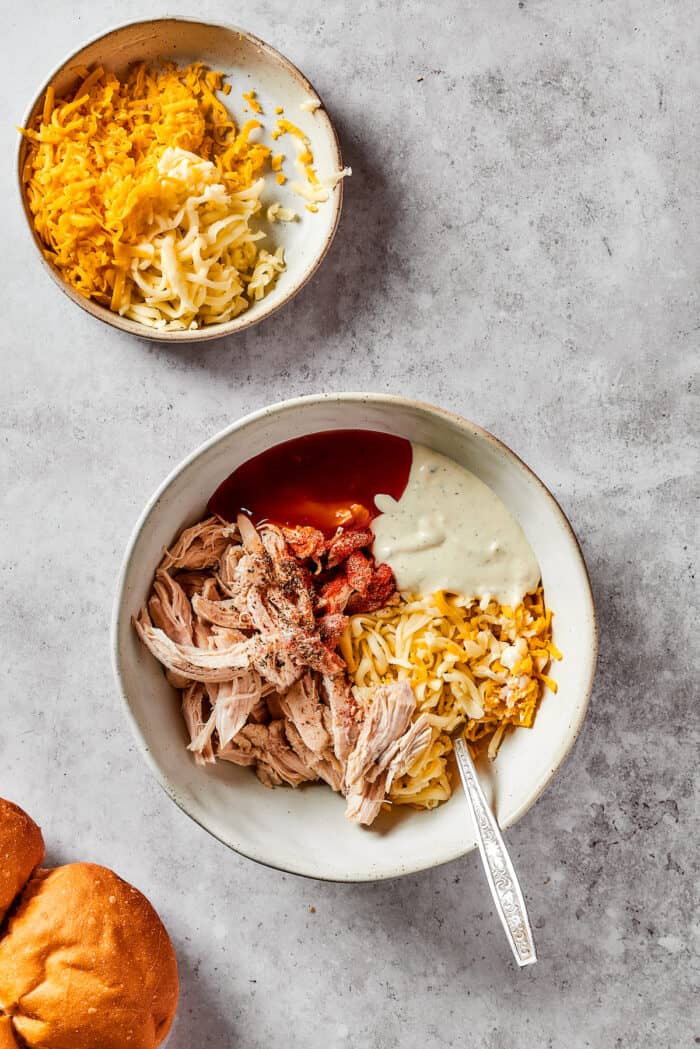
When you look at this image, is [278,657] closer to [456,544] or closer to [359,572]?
→ [359,572]

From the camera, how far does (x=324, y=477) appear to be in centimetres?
239

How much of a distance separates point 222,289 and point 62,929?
1.67 meters

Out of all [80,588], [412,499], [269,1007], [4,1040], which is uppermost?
[412,499]

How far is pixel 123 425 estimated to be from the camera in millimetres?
2635

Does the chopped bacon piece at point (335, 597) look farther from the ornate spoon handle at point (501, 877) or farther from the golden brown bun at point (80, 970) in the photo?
the golden brown bun at point (80, 970)

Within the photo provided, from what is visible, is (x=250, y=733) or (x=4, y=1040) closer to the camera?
(x=4, y=1040)

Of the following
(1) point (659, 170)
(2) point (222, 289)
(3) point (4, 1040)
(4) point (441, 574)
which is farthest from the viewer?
(1) point (659, 170)

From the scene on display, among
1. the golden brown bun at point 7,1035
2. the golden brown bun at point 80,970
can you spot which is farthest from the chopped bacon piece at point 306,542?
the golden brown bun at point 7,1035

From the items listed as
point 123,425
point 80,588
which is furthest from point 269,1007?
point 123,425

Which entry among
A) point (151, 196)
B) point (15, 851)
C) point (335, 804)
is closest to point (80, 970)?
point (15, 851)

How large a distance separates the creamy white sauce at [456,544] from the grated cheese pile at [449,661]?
43 millimetres

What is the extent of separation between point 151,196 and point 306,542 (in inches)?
39.1

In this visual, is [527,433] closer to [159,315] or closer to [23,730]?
[159,315]

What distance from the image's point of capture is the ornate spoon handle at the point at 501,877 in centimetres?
220
